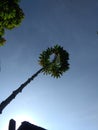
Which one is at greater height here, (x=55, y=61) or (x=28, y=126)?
(x=55, y=61)

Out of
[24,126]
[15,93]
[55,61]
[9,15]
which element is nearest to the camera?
[9,15]

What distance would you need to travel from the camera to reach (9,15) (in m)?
15.5

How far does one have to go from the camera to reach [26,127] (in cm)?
1812

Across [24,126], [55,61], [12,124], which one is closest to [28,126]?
[24,126]

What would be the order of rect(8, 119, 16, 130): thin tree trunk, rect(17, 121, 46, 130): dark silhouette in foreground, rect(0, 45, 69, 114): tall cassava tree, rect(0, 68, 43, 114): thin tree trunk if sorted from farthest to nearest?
rect(0, 45, 69, 114): tall cassava tree < rect(17, 121, 46, 130): dark silhouette in foreground < rect(8, 119, 16, 130): thin tree trunk < rect(0, 68, 43, 114): thin tree trunk

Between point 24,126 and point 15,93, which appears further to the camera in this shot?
point 24,126

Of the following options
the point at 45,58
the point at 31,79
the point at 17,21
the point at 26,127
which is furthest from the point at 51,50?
the point at 26,127

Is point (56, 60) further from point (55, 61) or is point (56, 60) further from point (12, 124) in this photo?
point (12, 124)

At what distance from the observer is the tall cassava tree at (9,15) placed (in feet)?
50.3

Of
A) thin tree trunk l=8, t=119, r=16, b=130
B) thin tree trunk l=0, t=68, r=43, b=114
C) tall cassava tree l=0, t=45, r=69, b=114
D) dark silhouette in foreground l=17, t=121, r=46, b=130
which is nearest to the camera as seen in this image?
thin tree trunk l=0, t=68, r=43, b=114

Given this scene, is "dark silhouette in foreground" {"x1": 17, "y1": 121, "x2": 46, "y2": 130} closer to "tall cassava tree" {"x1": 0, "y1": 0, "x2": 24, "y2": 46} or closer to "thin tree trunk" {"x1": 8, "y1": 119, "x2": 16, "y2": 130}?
"thin tree trunk" {"x1": 8, "y1": 119, "x2": 16, "y2": 130}

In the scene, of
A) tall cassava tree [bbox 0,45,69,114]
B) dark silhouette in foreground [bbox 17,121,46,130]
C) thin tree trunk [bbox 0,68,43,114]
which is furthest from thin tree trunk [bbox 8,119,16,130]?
tall cassava tree [bbox 0,45,69,114]

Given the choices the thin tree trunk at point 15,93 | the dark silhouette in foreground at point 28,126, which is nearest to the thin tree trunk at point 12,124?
the dark silhouette in foreground at point 28,126

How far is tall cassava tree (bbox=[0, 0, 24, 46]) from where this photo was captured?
1532 cm
